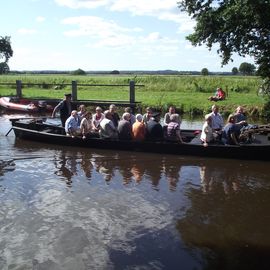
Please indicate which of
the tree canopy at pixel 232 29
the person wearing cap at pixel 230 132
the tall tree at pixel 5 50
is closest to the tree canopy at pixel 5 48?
the tall tree at pixel 5 50

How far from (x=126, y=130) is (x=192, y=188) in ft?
14.9

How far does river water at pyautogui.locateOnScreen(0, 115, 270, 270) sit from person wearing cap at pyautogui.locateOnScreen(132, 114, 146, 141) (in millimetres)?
722

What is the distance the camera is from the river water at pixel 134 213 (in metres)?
7.28

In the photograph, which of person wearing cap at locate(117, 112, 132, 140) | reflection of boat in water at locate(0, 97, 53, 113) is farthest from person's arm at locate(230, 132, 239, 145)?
reflection of boat in water at locate(0, 97, 53, 113)

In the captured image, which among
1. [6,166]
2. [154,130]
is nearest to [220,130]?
[154,130]

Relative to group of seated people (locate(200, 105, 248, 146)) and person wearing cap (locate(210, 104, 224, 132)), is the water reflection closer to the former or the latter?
group of seated people (locate(200, 105, 248, 146))

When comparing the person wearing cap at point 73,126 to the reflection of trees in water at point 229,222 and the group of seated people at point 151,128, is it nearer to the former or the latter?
the group of seated people at point 151,128

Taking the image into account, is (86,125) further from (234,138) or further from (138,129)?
(234,138)

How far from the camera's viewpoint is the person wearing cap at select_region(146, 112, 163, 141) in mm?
14773

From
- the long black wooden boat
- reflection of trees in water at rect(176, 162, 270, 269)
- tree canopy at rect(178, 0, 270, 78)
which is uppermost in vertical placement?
tree canopy at rect(178, 0, 270, 78)

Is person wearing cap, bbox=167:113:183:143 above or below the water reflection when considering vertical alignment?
above

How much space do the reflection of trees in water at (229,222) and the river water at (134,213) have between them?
0.02m

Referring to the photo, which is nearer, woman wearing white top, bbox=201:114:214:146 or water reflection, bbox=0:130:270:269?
water reflection, bbox=0:130:270:269

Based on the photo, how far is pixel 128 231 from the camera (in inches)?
328
